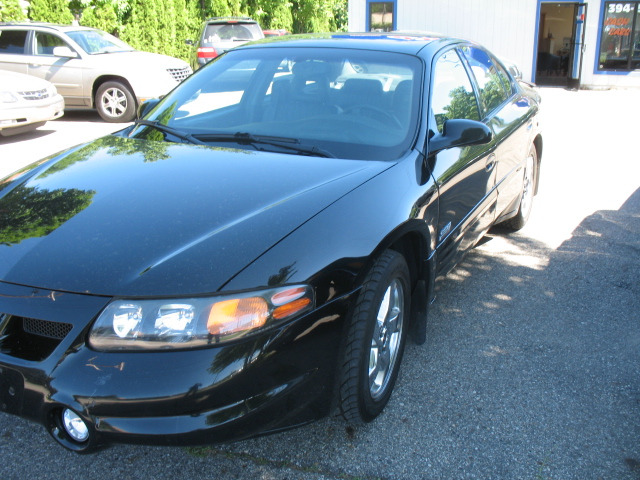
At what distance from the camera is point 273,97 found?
3.53 meters

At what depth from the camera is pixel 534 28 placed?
1764 cm

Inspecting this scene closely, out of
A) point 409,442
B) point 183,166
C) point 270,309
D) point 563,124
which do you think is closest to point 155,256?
point 270,309

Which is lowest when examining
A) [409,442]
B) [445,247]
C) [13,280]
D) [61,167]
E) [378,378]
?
[409,442]

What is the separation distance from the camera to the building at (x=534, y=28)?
54.5ft

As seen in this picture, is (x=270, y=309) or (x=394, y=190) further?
(x=394, y=190)

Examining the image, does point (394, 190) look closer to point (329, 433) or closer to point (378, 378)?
point (378, 378)

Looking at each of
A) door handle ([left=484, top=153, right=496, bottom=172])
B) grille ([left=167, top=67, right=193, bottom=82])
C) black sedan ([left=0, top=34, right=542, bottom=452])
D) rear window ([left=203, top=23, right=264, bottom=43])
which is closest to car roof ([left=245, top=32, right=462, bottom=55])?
black sedan ([left=0, top=34, right=542, bottom=452])

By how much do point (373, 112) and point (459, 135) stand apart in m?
Result: 0.46

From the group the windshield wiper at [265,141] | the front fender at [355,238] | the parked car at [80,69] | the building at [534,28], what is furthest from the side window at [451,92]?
A: the building at [534,28]

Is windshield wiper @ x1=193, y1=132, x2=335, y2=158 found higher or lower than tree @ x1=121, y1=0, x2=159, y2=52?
lower

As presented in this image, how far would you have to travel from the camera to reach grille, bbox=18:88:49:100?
9.06 m

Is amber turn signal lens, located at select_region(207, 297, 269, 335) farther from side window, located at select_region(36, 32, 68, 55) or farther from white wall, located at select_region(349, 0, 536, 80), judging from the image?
white wall, located at select_region(349, 0, 536, 80)

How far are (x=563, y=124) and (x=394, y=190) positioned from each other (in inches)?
374

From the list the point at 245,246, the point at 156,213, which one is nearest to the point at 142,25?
the point at 156,213
